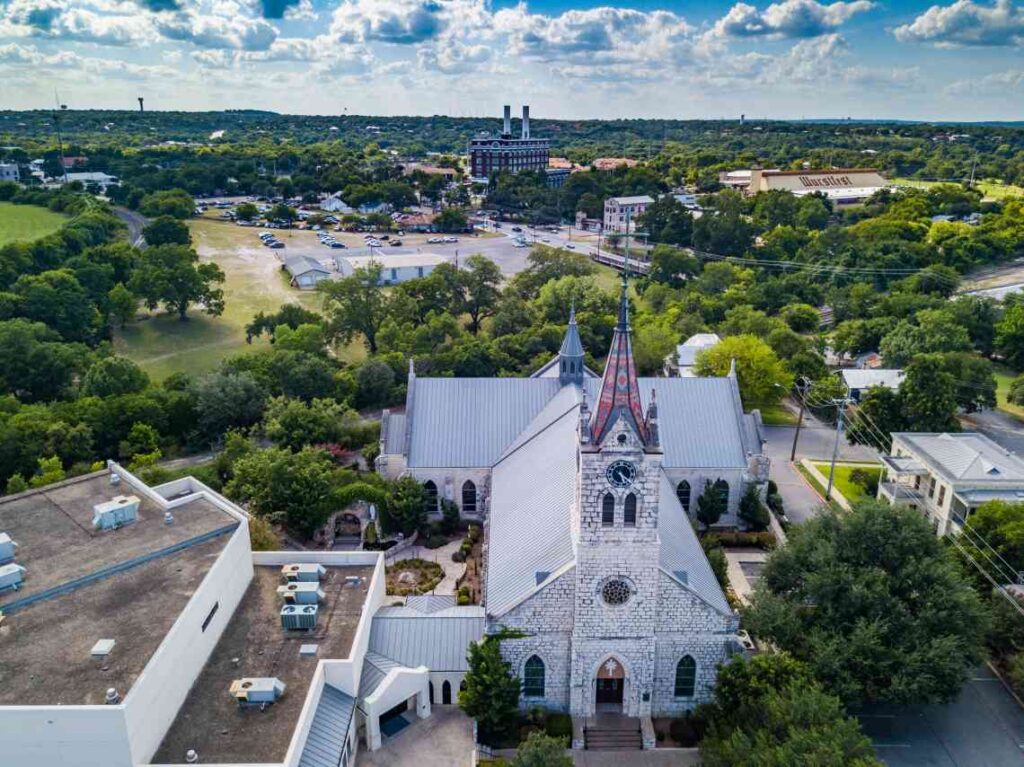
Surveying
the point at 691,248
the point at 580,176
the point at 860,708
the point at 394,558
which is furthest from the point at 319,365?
the point at 580,176

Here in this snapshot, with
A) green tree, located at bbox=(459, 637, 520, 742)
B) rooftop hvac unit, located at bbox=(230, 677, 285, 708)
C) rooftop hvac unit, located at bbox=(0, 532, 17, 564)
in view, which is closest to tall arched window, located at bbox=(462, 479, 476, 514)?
green tree, located at bbox=(459, 637, 520, 742)

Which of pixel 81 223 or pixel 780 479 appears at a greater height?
pixel 81 223

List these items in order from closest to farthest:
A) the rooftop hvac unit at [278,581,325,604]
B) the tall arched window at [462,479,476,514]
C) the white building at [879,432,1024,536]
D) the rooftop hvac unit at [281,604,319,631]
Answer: the rooftop hvac unit at [281,604,319,631], the rooftop hvac unit at [278,581,325,604], the white building at [879,432,1024,536], the tall arched window at [462,479,476,514]

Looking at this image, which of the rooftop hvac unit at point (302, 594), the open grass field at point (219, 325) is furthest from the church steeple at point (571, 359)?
the open grass field at point (219, 325)

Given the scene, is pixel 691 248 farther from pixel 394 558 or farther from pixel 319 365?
pixel 394 558

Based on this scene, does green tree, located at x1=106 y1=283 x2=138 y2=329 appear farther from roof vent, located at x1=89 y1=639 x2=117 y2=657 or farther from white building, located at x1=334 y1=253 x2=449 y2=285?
roof vent, located at x1=89 y1=639 x2=117 y2=657

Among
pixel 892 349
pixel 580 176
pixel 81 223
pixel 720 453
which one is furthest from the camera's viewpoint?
pixel 580 176

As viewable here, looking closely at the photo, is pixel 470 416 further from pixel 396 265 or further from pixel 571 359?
pixel 396 265
